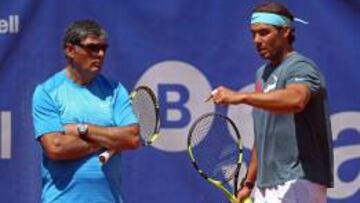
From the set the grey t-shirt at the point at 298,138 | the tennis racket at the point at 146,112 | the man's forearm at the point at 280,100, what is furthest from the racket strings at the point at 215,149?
the man's forearm at the point at 280,100

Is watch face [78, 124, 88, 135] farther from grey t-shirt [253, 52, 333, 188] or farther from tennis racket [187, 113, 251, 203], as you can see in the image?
grey t-shirt [253, 52, 333, 188]

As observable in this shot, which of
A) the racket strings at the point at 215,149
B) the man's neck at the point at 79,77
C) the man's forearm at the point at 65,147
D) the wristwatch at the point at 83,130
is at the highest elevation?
the man's neck at the point at 79,77

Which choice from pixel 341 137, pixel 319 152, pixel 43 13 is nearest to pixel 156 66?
pixel 43 13

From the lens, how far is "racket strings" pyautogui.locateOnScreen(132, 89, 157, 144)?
18.4ft

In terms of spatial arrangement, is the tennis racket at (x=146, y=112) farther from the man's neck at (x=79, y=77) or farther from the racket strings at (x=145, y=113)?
the man's neck at (x=79, y=77)

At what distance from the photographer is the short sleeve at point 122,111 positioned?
5.22m

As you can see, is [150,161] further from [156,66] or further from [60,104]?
[60,104]

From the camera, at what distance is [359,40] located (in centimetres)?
A: 656

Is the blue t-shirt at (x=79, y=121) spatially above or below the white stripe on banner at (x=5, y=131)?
above

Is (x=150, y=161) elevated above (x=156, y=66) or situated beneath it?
situated beneath

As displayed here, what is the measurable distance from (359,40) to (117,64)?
4.54 ft

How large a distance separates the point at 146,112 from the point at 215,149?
1.81ft

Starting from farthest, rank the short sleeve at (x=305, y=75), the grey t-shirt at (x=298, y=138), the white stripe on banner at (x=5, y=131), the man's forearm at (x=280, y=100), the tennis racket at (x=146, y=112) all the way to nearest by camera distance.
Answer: the white stripe on banner at (x=5, y=131) < the tennis racket at (x=146, y=112) < the grey t-shirt at (x=298, y=138) < the short sleeve at (x=305, y=75) < the man's forearm at (x=280, y=100)

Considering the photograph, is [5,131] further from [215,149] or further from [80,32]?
[80,32]
